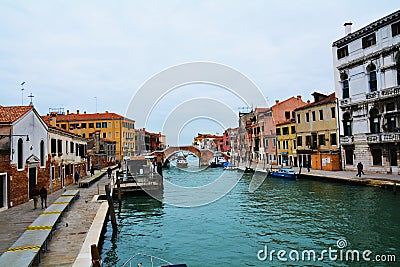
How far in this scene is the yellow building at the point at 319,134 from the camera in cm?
3306

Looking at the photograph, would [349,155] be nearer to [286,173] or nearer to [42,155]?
[286,173]

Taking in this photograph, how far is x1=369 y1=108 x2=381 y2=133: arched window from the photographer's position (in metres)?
27.3

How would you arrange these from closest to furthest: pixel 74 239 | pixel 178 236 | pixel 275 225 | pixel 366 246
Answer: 1. pixel 74 239
2. pixel 366 246
3. pixel 178 236
4. pixel 275 225

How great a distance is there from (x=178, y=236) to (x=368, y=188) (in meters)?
15.6

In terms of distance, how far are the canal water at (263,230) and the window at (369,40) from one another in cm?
1234

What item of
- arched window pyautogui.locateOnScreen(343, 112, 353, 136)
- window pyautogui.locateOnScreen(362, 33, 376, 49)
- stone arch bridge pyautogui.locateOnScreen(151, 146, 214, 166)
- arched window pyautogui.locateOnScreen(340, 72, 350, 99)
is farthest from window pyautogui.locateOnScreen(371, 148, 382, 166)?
stone arch bridge pyautogui.locateOnScreen(151, 146, 214, 166)

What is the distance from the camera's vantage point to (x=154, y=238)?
13.2m

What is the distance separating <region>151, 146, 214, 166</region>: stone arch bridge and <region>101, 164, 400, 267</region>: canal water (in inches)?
1298

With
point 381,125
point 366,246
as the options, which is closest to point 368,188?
point 381,125

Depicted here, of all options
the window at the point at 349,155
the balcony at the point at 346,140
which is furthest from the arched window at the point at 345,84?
the window at the point at 349,155

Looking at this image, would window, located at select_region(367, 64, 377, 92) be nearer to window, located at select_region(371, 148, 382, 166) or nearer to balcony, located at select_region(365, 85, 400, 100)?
balcony, located at select_region(365, 85, 400, 100)

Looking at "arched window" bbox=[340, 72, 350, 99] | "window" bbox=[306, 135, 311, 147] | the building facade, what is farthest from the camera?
"window" bbox=[306, 135, 311, 147]

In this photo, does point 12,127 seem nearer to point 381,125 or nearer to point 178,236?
point 178,236

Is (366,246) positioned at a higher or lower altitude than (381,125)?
lower
